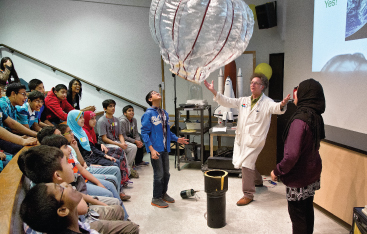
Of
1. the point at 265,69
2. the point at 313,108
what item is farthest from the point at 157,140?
the point at 265,69

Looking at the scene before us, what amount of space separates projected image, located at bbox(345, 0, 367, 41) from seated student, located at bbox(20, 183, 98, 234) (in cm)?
266

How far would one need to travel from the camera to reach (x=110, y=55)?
18.5 ft

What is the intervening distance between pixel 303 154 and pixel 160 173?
1.61 meters

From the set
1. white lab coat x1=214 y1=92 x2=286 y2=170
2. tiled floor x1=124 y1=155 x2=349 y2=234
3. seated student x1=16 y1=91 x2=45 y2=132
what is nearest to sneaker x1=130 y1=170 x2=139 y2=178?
tiled floor x1=124 y1=155 x2=349 y2=234

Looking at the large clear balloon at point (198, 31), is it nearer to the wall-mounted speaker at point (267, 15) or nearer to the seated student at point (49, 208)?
the seated student at point (49, 208)

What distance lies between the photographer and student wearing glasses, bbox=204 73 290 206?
2.97m

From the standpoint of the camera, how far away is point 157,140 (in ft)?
9.66

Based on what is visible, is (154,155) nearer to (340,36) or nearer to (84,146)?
(84,146)

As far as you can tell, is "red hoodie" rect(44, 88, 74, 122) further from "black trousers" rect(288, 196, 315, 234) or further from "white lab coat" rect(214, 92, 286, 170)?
"black trousers" rect(288, 196, 315, 234)

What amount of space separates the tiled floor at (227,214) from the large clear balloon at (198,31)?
181 cm

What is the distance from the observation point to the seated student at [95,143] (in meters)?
3.44

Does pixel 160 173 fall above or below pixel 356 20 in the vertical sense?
below

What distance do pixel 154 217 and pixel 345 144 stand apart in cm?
206

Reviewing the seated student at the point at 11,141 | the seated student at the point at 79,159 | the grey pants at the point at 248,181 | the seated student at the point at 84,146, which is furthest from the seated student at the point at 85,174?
the grey pants at the point at 248,181
